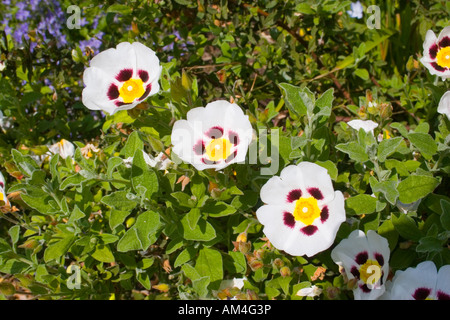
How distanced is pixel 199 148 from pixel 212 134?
67 mm

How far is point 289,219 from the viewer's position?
59.7 inches

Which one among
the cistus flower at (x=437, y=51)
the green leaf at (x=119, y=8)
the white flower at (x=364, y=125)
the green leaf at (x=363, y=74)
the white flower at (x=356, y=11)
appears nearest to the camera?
the white flower at (x=364, y=125)

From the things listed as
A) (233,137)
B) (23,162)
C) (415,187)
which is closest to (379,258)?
(415,187)

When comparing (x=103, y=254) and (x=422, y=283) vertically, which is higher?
(x=103, y=254)

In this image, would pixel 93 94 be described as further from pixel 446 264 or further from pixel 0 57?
pixel 446 264

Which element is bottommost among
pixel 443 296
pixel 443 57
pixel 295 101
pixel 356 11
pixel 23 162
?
pixel 443 296

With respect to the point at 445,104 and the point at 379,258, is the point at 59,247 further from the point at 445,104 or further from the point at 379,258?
the point at 445,104

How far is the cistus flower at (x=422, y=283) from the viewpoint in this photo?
4.64ft

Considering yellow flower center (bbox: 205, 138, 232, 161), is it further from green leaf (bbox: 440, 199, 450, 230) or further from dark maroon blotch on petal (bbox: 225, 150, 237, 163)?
green leaf (bbox: 440, 199, 450, 230)

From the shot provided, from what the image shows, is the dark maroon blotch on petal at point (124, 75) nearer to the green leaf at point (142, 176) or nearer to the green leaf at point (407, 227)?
the green leaf at point (142, 176)

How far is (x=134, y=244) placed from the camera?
1.54m

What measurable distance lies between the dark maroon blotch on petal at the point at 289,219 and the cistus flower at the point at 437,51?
83 cm

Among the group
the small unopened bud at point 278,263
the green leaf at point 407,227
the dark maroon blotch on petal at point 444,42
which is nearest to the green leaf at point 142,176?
the small unopened bud at point 278,263
